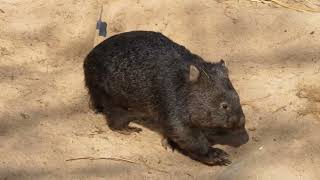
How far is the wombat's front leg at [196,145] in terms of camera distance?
188 inches

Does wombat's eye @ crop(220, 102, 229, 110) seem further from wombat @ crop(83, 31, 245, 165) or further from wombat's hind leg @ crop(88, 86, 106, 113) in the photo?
wombat's hind leg @ crop(88, 86, 106, 113)

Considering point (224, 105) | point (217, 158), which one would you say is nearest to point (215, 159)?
point (217, 158)

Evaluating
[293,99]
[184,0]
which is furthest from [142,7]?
[293,99]

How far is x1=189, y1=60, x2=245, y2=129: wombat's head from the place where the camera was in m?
4.61

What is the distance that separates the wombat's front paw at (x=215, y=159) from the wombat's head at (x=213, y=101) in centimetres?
27

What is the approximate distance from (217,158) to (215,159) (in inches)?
0.9

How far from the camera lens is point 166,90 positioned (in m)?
4.85

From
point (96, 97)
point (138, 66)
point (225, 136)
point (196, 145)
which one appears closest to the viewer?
point (196, 145)

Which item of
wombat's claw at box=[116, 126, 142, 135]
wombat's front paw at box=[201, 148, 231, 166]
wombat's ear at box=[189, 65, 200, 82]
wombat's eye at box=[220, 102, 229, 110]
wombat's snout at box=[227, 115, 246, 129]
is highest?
wombat's ear at box=[189, 65, 200, 82]

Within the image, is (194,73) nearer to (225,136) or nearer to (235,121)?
(235,121)

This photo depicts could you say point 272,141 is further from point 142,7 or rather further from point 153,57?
point 142,7

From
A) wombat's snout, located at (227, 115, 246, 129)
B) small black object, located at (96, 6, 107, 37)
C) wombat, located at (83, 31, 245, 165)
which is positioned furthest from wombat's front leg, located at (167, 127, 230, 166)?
small black object, located at (96, 6, 107, 37)

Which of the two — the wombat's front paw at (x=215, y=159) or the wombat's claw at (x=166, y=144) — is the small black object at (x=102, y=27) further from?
the wombat's front paw at (x=215, y=159)

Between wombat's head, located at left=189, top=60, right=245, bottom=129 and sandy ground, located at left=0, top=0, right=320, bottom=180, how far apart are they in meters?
0.40
